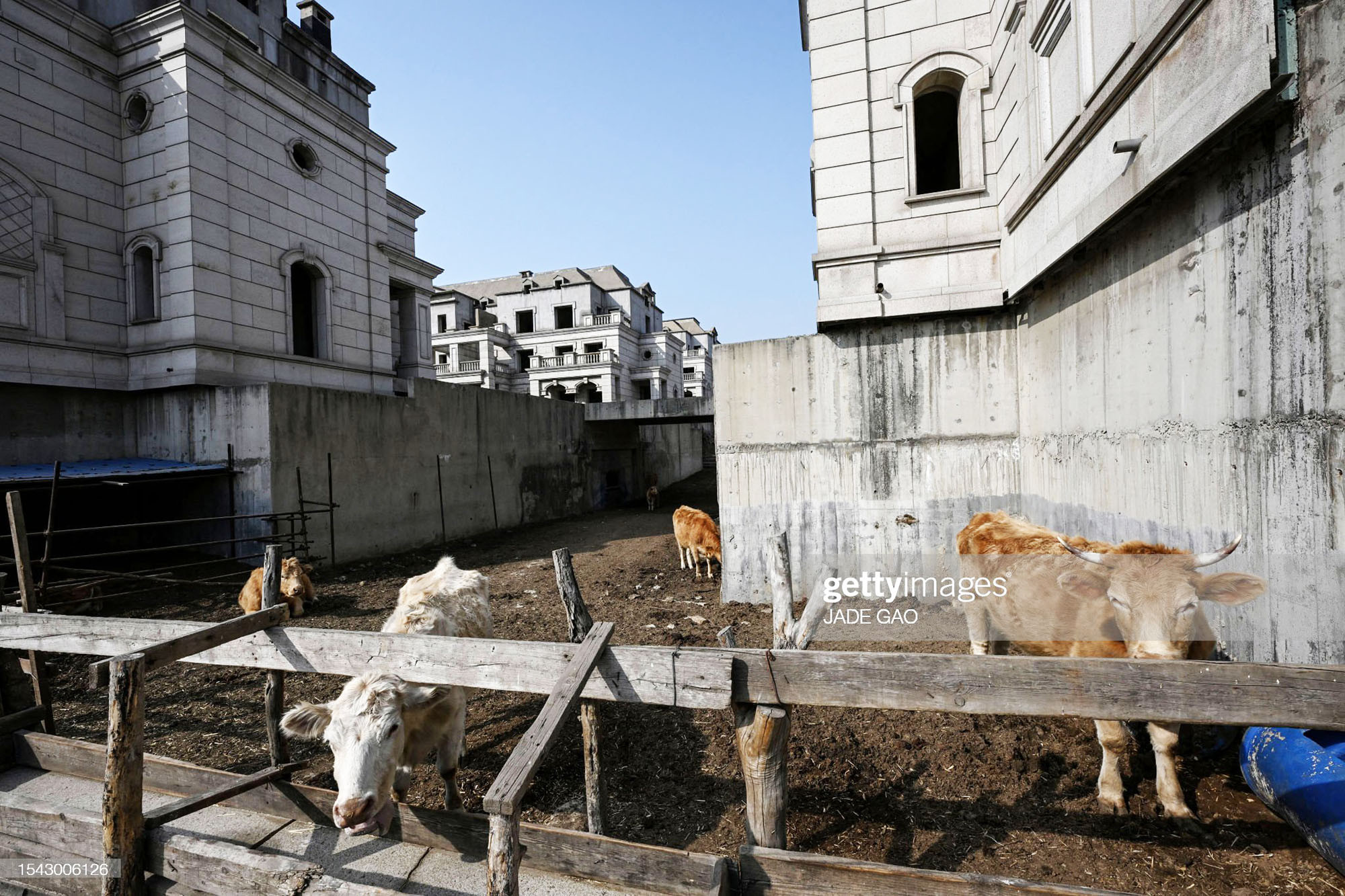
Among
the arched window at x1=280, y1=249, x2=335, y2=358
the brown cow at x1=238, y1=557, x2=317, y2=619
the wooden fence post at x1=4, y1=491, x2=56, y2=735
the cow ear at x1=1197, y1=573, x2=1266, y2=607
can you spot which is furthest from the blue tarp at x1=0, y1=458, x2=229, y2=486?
the cow ear at x1=1197, y1=573, x2=1266, y2=607

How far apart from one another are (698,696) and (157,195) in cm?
1605

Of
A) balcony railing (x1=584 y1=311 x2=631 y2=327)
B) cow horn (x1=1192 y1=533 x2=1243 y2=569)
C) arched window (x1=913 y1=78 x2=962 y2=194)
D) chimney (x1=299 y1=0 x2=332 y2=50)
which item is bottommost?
cow horn (x1=1192 y1=533 x2=1243 y2=569)

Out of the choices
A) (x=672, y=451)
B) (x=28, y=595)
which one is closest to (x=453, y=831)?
(x=28, y=595)

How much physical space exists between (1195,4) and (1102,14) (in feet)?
5.06

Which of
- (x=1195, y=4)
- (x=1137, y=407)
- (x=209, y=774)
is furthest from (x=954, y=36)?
(x=209, y=774)

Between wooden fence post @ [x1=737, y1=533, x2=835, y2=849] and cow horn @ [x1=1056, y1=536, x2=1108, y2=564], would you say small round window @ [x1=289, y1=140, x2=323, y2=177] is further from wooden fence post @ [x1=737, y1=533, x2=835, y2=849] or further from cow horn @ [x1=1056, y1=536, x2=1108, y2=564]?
cow horn @ [x1=1056, y1=536, x2=1108, y2=564]

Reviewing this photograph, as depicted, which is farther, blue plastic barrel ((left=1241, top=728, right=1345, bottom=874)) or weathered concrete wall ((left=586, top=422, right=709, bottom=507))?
weathered concrete wall ((left=586, top=422, right=709, bottom=507))

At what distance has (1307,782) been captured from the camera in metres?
3.01

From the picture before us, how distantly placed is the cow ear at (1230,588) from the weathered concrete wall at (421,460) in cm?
1375

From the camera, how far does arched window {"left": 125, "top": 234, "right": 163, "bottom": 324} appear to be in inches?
475

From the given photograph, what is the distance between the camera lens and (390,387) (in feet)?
56.4

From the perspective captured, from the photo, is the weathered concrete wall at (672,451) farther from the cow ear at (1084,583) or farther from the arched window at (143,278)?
A: the cow ear at (1084,583)

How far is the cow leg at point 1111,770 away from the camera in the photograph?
12.4 ft

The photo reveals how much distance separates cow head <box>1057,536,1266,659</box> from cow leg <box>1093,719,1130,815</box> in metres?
0.64
